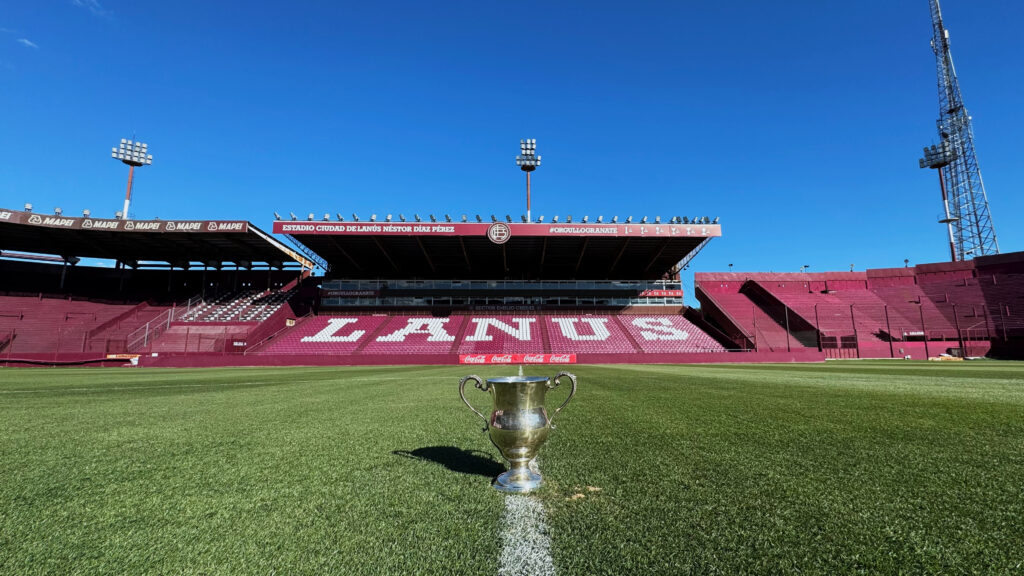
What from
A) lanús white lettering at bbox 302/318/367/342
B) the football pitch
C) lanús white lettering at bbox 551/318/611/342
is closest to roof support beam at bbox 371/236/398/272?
lanús white lettering at bbox 302/318/367/342

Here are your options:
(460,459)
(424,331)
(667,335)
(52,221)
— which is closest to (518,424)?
(460,459)

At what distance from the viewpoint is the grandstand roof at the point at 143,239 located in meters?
26.2

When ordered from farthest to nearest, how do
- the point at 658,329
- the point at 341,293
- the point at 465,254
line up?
the point at 341,293
the point at 465,254
the point at 658,329

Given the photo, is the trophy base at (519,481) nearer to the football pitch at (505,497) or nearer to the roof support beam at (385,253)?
the football pitch at (505,497)

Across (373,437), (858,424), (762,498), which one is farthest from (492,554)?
(858,424)

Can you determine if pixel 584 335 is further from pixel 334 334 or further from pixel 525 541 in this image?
pixel 525 541

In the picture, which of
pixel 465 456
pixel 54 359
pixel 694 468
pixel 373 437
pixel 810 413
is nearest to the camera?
pixel 694 468

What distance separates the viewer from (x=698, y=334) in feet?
92.7

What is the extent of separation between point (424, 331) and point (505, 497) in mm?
27389

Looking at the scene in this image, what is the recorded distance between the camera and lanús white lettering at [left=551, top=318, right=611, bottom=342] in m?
27.5

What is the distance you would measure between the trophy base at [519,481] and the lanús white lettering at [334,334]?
2696 centimetres

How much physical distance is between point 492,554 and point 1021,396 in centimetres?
842

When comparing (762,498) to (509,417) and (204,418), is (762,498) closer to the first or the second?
(509,417)

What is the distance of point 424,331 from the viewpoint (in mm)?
28609
